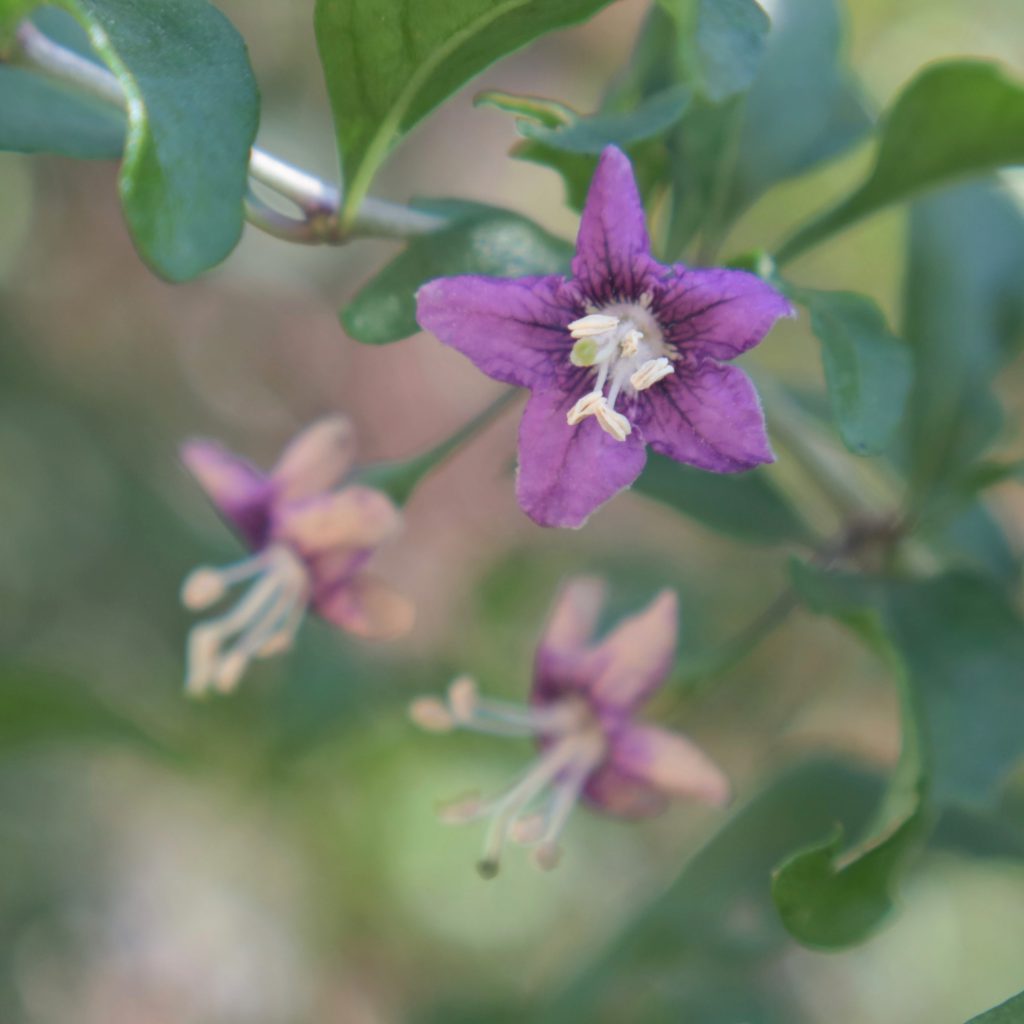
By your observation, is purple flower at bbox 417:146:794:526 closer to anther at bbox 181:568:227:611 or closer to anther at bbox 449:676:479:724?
anther at bbox 449:676:479:724

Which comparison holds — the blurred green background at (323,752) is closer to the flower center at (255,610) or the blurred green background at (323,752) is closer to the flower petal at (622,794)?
the flower petal at (622,794)

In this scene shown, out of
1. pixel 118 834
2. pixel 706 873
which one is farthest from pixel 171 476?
pixel 706 873

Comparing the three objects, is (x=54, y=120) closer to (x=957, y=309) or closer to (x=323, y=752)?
(x=957, y=309)

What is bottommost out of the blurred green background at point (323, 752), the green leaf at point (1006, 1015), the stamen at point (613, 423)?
the blurred green background at point (323, 752)

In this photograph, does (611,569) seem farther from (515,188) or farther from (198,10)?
(515,188)

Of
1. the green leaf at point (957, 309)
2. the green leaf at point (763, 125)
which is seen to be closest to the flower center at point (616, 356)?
the green leaf at point (763, 125)

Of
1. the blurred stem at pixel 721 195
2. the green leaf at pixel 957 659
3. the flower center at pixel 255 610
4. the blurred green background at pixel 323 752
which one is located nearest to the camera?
the green leaf at pixel 957 659

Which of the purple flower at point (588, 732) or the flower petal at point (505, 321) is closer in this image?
the flower petal at point (505, 321)
